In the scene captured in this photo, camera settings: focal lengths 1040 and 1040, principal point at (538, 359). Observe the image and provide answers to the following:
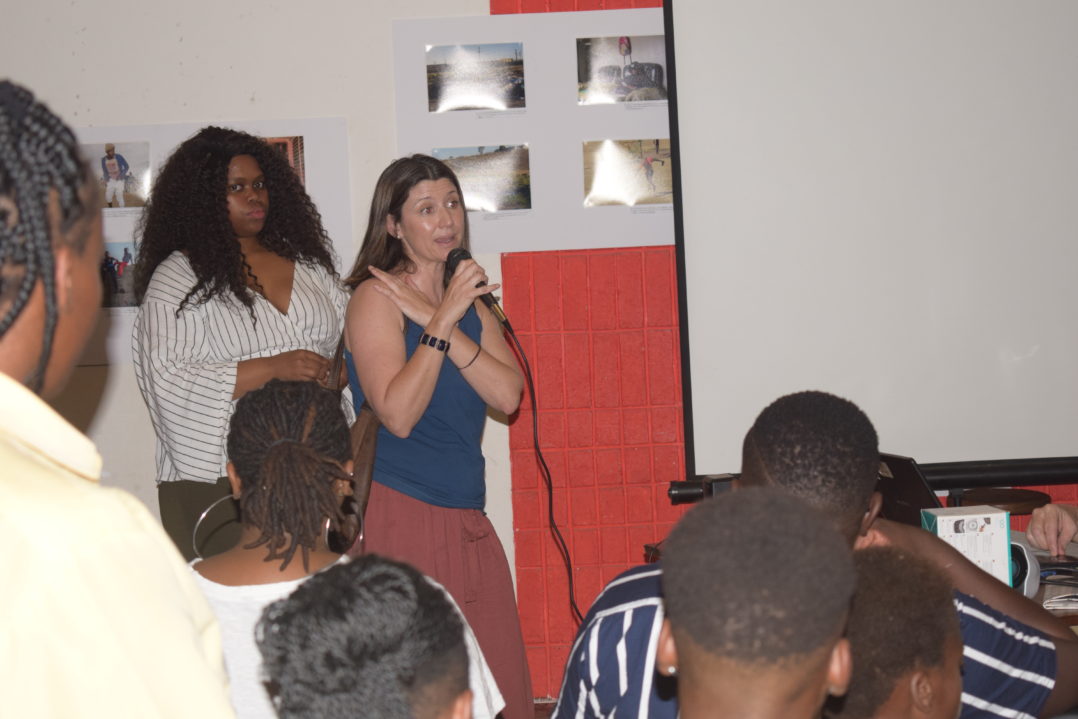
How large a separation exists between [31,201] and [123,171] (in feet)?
8.97

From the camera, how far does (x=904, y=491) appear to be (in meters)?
2.17

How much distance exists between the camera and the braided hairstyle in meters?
0.73

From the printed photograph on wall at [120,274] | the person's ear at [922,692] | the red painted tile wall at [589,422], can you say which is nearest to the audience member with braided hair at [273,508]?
the person's ear at [922,692]

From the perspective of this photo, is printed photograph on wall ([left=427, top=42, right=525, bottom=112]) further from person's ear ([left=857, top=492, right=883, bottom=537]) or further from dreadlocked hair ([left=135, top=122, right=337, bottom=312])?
person's ear ([left=857, top=492, right=883, bottom=537])

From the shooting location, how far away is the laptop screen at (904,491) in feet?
6.86

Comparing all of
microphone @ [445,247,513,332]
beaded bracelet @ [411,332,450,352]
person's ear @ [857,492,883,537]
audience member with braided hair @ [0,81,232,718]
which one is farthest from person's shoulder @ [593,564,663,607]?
microphone @ [445,247,513,332]

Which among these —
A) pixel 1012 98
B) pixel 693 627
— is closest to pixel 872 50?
pixel 1012 98

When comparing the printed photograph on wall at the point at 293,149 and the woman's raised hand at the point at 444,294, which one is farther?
the printed photograph on wall at the point at 293,149

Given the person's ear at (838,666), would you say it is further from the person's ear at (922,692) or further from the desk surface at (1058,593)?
the desk surface at (1058,593)

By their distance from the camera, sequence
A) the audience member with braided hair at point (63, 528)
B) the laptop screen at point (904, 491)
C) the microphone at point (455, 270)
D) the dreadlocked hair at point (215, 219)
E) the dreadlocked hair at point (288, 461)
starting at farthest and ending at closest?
1. the dreadlocked hair at point (215, 219)
2. the microphone at point (455, 270)
3. the laptop screen at point (904, 491)
4. the dreadlocked hair at point (288, 461)
5. the audience member with braided hair at point (63, 528)

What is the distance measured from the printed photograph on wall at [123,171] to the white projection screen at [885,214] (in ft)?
5.54

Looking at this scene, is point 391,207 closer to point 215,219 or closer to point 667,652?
point 215,219

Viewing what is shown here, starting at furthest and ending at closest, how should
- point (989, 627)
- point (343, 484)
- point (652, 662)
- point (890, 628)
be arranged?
point (343, 484) → point (989, 627) → point (652, 662) → point (890, 628)

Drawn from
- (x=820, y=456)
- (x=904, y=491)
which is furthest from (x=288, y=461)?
(x=904, y=491)
